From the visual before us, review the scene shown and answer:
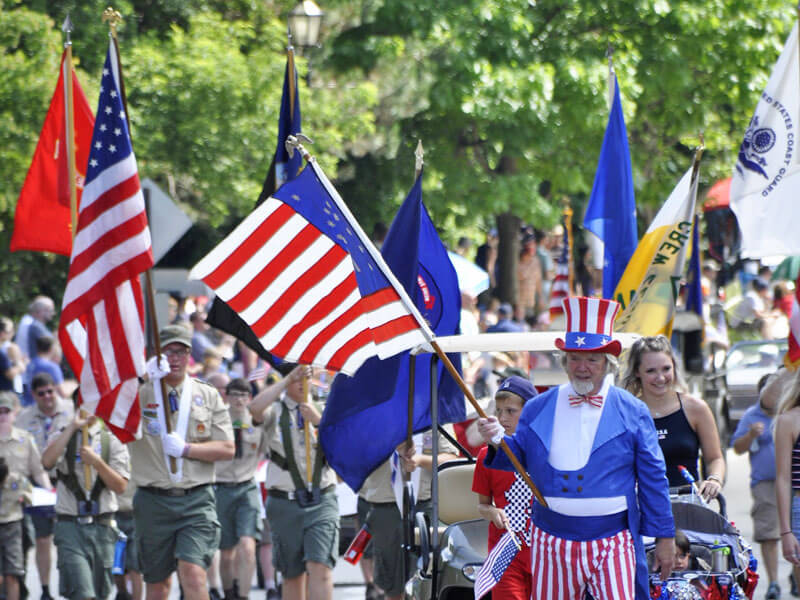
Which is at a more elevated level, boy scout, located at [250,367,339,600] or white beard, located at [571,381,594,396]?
white beard, located at [571,381,594,396]

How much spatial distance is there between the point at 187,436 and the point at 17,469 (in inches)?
99.0

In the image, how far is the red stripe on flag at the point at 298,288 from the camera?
849 cm

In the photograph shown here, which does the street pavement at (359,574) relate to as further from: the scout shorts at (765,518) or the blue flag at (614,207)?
the blue flag at (614,207)

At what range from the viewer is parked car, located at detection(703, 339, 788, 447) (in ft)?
70.7

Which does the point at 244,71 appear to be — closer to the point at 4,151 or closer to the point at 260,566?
the point at 4,151

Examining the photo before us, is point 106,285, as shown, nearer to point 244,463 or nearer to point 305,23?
point 244,463

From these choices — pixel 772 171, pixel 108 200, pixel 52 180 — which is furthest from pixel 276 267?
pixel 52 180

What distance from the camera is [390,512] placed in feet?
36.9

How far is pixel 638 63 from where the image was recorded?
24031mm

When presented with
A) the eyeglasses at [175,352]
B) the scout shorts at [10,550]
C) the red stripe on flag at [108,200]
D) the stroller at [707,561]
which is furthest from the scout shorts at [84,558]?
the stroller at [707,561]

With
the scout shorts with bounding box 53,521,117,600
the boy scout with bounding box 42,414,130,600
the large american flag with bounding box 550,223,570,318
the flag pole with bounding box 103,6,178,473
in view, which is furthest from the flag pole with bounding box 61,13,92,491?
the large american flag with bounding box 550,223,570,318

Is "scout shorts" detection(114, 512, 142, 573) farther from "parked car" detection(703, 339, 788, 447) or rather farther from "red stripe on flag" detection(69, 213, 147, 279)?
"parked car" detection(703, 339, 788, 447)

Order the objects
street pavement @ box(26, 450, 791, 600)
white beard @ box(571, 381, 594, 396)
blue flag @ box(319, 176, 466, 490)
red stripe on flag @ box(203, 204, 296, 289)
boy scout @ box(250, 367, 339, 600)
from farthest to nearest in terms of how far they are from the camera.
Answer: street pavement @ box(26, 450, 791, 600)
boy scout @ box(250, 367, 339, 600)
blue flag @ box(319, 176, 466, 490)
red stripe on flag @ box(203, 204, 296, 289)
white beard @ box(571, 381, 594, 396)

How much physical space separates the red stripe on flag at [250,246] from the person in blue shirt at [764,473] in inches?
203
